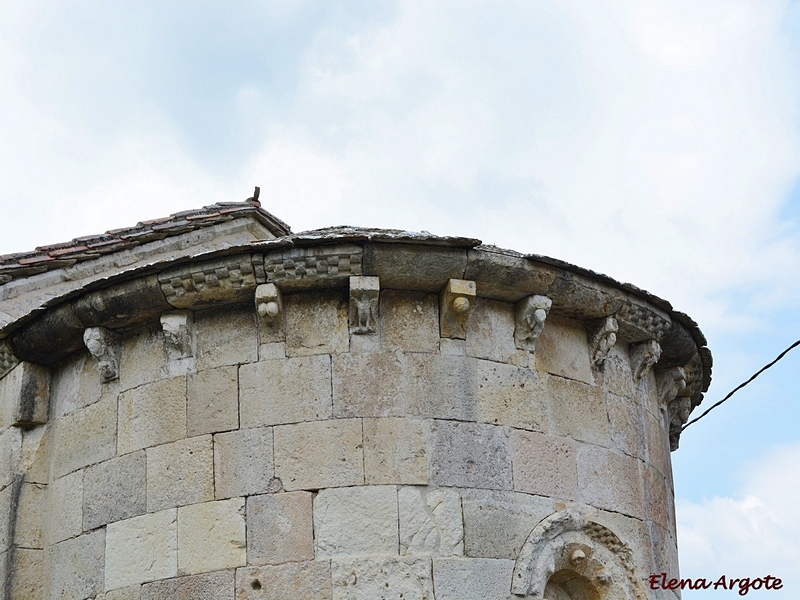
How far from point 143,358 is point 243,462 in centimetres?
108

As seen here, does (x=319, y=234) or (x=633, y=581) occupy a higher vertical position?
(x=319, y=234)

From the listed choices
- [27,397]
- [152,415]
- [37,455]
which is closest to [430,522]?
[152,415]

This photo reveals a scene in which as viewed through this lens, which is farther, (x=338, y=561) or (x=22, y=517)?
(x=22, y=517)

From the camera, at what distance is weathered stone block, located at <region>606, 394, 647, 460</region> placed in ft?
24.1

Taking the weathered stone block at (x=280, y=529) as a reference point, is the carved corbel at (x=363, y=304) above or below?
above

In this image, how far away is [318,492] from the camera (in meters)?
6.45

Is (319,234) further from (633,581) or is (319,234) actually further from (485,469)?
(633,581)

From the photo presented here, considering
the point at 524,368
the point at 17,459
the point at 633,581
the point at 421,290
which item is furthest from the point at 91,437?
the point at 633,581

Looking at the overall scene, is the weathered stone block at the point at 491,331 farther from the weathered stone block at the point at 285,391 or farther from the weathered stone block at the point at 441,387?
the weathered stone block at the point at 285,391

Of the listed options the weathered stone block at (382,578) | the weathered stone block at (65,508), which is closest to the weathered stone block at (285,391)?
the weathered stone block at (382,578)

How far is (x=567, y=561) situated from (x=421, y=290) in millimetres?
1804

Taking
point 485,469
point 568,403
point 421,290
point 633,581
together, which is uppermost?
point 421,290

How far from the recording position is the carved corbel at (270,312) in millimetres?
6730

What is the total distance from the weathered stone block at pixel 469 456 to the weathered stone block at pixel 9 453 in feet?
9.33
